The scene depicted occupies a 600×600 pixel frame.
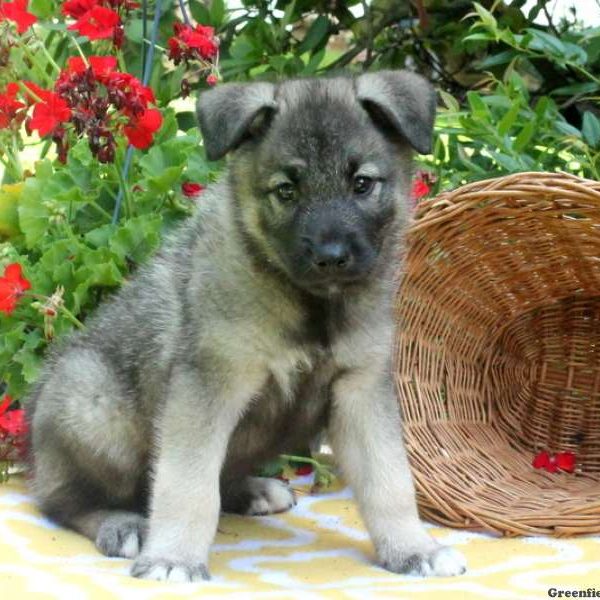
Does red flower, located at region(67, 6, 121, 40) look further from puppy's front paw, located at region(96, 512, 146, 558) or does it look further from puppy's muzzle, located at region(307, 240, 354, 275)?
puppy's front paw, located at region(96, 512, 146, 558)

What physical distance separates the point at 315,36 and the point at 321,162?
2.18 meters

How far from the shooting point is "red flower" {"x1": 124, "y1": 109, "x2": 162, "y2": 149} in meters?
4.10

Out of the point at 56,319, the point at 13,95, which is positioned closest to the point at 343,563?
the point at 56,319

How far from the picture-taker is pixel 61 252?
4375mm

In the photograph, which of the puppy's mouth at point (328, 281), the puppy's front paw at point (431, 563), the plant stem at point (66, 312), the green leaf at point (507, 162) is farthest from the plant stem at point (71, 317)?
the green leaf at point (507, 162)

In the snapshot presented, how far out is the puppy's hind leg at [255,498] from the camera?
4066 mm

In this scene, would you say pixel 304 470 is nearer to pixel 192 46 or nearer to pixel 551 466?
pixel 551 466

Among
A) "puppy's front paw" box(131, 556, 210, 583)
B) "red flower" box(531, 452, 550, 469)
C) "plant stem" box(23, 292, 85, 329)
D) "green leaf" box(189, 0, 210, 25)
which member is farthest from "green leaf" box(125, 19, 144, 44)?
"puppy's front paw" box(131, 556, 210, 583)

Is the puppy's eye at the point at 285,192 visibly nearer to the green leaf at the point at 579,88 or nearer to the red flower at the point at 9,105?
the red flower at the point at 9,105

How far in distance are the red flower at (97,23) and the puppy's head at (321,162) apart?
0.91 meters

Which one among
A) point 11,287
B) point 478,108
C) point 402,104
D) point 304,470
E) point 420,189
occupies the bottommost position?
point 304,470

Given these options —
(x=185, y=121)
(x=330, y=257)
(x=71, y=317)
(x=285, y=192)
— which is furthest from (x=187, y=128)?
(x=330, y=257)

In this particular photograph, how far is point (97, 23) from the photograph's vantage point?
416cm

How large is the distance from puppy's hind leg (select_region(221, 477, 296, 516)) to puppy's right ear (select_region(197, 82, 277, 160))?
4.16 ft
